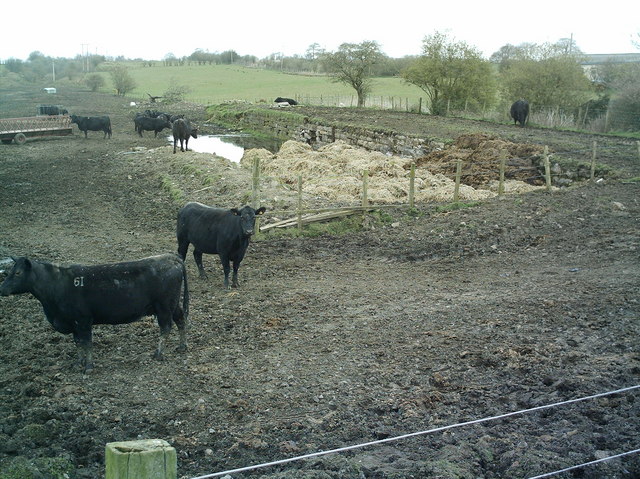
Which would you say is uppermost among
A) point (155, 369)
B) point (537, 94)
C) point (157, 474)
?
point (537, 94)

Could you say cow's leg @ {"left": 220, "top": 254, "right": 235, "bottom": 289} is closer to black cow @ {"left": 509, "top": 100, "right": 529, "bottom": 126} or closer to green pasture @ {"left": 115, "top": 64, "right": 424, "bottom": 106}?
black cow @ {"left": 509, "top": 100, "right": 529, "bottom": 126}

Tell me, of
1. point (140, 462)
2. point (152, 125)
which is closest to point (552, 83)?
point (152, 125)

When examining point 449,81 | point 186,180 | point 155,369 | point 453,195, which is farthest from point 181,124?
point 155,369

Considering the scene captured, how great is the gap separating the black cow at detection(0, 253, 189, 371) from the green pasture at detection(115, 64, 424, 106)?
159 feet

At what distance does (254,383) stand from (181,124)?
2526cm

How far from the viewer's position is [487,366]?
8.24 meters

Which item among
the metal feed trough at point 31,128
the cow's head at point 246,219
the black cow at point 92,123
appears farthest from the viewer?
the black cow at point 92,123

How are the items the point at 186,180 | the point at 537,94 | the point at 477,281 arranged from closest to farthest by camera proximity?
1. the point at 477,281
2. the point at 186,180
3. the point at 537,94

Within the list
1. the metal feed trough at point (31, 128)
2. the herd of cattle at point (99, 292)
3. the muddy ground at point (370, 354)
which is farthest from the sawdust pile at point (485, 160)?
the metal feed trough at point (31, 128)

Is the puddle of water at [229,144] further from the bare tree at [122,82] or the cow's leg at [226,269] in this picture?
the bare tree at [122,82]

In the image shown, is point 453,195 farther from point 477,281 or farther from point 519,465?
point 519,465

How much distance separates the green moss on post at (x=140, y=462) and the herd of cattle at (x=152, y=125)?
2860 cm

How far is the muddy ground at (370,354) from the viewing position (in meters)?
6.30

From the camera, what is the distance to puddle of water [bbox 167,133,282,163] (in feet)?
127
